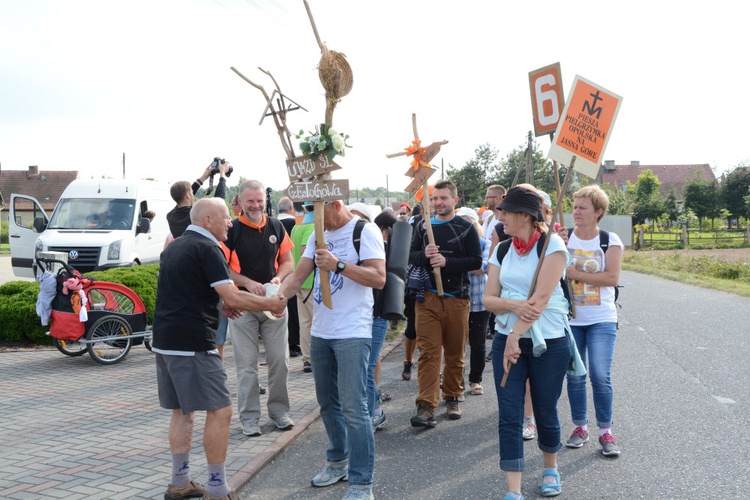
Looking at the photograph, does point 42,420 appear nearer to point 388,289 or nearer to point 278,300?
point 278,300

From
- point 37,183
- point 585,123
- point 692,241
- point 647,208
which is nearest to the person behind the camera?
point 585,123

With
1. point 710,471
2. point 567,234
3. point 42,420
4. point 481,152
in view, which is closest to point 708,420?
point 710,471

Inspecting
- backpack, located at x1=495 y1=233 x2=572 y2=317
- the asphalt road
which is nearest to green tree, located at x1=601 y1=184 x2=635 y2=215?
the asphalt road

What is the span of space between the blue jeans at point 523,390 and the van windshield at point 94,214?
1326 centimetres

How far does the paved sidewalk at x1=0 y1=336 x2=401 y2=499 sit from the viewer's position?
4730 mm

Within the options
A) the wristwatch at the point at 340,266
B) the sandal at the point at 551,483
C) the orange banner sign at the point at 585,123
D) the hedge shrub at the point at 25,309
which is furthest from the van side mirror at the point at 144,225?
the sandal at the point at 551,483

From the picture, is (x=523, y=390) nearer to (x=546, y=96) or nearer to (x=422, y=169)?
(x=422, y=169)

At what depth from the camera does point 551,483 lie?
4.49 m

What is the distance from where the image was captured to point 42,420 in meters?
6.33

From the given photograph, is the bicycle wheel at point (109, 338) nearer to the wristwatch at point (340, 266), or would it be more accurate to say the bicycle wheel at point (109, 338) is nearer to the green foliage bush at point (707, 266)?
the wristwatch at point (340, 266)

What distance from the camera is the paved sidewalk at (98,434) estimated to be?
15.5 ft

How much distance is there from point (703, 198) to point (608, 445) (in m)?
57.7

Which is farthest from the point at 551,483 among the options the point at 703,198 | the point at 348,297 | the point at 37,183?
the point at 37,183

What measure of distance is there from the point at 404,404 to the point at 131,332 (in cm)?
384
